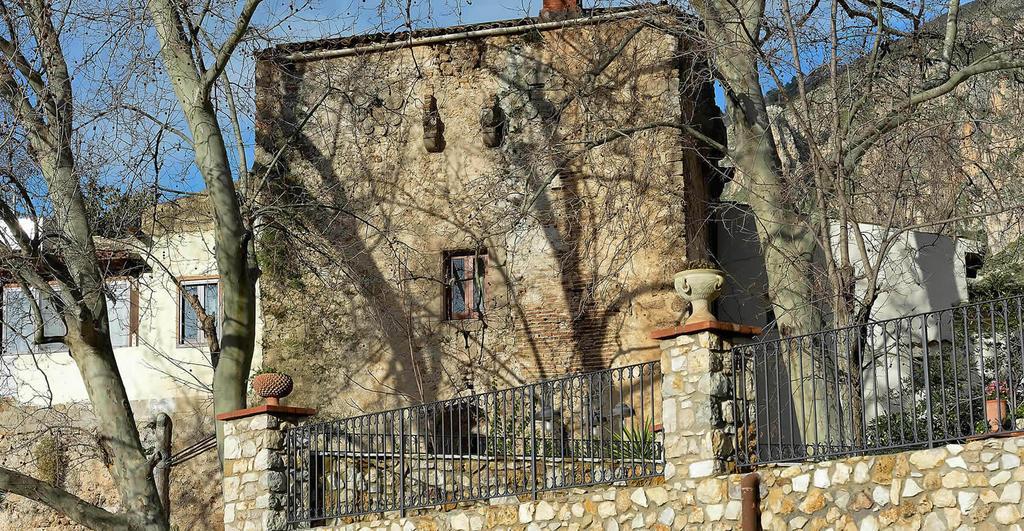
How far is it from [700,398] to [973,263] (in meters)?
12.5

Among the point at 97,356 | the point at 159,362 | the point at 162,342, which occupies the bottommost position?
the point at 97,356

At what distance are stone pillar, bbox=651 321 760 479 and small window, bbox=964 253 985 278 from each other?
37.8 feet

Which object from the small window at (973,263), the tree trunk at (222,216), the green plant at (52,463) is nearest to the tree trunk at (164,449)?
the green plant at (52,463)

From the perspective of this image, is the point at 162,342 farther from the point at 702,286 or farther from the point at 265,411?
the point at 702,286

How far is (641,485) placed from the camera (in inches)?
420

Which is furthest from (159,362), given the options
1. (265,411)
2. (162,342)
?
(265,411)

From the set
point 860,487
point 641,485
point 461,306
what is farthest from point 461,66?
point 860,487

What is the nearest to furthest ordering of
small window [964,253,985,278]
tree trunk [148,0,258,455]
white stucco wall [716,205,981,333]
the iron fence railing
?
the iron fence railing → tree trunk [148,0,258,455] → white stucco wall [716,205,981,333] → small window [964,253,985,278]

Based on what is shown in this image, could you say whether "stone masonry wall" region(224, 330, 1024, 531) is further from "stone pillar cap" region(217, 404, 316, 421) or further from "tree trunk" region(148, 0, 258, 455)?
"tree trunk" region(148, 0, 258, 455)

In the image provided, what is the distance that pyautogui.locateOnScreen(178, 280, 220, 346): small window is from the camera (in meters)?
20.4

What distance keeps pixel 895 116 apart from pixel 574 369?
6828 mm

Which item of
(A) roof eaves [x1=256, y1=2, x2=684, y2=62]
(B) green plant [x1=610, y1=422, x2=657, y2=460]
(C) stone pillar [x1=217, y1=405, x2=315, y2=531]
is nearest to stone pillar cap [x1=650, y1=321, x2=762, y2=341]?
(B) green plant [x1=610, y1=422, x2=657, y2=460]

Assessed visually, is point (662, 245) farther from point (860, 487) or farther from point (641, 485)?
point (860, 487)

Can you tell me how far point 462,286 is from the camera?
19250 mm
